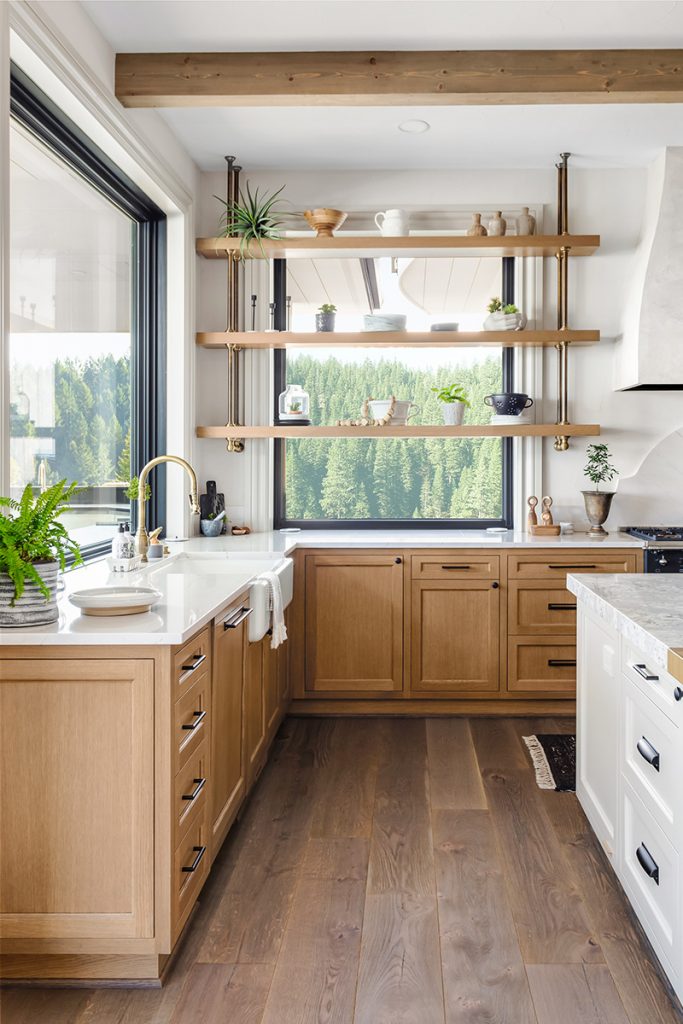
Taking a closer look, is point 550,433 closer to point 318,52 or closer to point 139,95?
point 318,52

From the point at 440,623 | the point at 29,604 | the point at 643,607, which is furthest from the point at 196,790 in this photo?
the point at 440,623

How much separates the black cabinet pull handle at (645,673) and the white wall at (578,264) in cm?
247

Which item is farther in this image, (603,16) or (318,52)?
(318,52)

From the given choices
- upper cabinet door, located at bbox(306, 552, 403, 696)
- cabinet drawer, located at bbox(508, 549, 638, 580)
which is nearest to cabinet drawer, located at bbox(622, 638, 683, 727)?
cabinet drawer, located at bbox(508, 549, 638, 580)

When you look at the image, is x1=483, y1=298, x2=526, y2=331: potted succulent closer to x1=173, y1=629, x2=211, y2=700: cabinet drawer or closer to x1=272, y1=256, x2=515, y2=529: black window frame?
x1=272, y1=256, x2=515, y2=529: black window frame

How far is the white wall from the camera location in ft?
14.9

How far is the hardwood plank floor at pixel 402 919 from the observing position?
196cm

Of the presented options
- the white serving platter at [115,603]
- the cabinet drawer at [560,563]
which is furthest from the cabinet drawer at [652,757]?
the cabinet drawer at [560,563]

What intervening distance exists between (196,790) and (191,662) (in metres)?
0.35

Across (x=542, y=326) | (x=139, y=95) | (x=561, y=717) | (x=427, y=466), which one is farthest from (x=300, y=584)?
(x=139, y=95)

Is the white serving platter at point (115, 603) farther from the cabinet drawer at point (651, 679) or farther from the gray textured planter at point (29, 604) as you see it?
the cabinet drawer at point (651, 679)

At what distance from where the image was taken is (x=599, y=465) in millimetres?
4578

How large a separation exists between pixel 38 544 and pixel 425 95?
2.27 metres

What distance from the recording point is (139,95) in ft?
10.5
